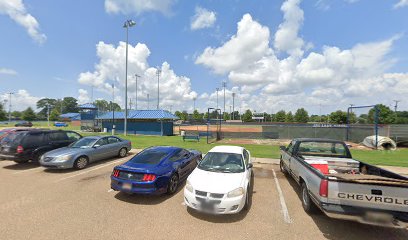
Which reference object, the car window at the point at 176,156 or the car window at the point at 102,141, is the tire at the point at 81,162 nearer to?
the car window at the point at 102,141

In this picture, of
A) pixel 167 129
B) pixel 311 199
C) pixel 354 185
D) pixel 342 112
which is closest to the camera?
pixel 354 185

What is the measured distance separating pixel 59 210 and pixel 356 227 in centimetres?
720

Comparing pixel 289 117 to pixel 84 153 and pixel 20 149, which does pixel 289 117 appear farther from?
pixel 20 149

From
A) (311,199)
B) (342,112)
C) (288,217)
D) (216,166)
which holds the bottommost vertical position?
(288,217)

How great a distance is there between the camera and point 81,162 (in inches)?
371

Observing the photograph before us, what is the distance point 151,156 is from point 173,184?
1.22 metres

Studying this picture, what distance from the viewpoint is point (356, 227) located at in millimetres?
4641

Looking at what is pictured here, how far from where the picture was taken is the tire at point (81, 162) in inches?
362

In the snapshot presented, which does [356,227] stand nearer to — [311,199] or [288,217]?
[311,199]

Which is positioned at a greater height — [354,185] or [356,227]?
[354,185]

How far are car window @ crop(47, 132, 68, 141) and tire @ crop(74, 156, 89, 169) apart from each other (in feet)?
9.28

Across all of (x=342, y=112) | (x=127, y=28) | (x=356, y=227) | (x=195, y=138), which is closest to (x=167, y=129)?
(x=195, y=138)

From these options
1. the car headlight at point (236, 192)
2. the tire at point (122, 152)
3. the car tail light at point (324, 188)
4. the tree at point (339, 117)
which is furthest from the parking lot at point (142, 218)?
the tree at point (339, 117)

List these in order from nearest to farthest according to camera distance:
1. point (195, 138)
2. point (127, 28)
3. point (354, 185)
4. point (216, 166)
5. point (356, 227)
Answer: point (354, 185) → point (356, 227) → point (216, 166) → point (195, 138) → point (127, 28)
